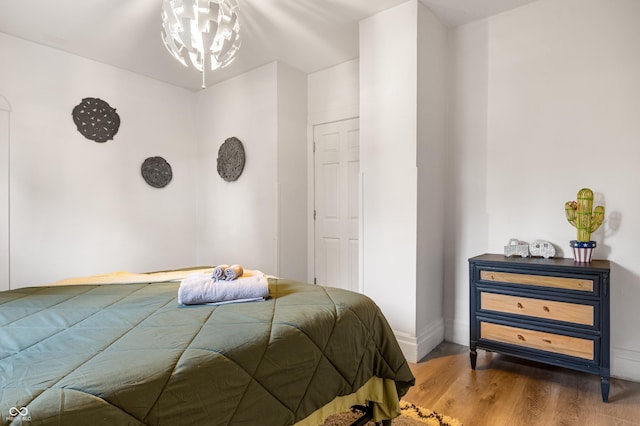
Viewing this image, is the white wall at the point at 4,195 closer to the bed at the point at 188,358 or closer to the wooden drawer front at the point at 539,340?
the bed at the point at 188,358

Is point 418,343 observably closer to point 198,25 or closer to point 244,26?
point 198,25

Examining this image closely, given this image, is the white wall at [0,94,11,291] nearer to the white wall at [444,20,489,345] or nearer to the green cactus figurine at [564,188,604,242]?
the white wall at [444,20,489,345]

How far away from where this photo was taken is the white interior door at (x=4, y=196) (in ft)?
10.1

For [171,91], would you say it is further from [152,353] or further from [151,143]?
[152,353]

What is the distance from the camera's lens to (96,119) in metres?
3.67

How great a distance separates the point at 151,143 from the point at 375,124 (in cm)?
273

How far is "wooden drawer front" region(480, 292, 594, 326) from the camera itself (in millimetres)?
2111

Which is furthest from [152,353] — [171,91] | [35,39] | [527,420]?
[171,91]

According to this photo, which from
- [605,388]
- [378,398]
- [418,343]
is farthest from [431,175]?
[378,398]

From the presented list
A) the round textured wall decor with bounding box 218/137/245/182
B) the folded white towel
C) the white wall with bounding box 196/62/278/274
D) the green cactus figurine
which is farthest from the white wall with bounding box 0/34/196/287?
→ the green cactus figurine

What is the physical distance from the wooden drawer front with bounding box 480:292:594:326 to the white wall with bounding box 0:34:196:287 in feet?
11.5

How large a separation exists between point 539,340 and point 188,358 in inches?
86.9

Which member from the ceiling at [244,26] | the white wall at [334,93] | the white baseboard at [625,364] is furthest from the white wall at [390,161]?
the white baseboard at [625,364]

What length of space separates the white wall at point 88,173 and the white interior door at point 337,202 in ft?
5.68
